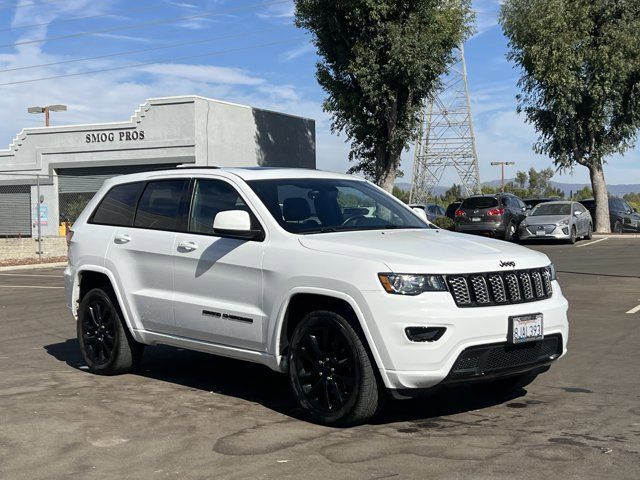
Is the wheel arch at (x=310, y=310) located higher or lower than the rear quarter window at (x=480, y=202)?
lower

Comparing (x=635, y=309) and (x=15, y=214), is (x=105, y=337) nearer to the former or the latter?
(x=635, y=309)

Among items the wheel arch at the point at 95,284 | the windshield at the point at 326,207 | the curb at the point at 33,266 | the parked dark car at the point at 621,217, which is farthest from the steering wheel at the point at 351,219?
the parked dark car at the point at 621,217

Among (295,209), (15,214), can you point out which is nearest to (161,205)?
(295,209)

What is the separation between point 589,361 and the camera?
842cm

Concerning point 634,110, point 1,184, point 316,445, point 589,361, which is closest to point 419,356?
point 316,445

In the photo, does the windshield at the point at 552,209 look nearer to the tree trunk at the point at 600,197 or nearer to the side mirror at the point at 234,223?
the tree trunk at the point at 600,197

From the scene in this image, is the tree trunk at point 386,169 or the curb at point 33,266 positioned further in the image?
the tree trunk at point 386,169

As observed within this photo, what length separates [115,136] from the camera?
3809 centimetres

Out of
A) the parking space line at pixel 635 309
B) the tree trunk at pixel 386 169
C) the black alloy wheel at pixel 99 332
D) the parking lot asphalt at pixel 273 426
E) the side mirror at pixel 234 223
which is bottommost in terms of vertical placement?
the parking lot asphalt at pixel 273 426

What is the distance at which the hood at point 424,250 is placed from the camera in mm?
5781

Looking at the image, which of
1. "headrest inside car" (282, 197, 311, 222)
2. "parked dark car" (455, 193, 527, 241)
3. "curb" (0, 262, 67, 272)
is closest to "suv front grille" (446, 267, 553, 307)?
"headrest inside car" (282, 197, 311, 222)

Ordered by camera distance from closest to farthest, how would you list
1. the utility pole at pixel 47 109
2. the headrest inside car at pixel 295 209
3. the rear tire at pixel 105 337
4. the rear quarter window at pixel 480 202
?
1. the headrest inside car at pixel 295 209
2. the rear tire at pixel 105 337
3. the rear quarter window at pixel 480 202
4. the utility pole at pixel 47 109

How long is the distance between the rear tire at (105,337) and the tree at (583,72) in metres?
27.8

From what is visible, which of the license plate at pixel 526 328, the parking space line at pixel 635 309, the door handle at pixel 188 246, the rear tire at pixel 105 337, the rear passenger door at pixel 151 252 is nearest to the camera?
the license plate at pixel 526 328
